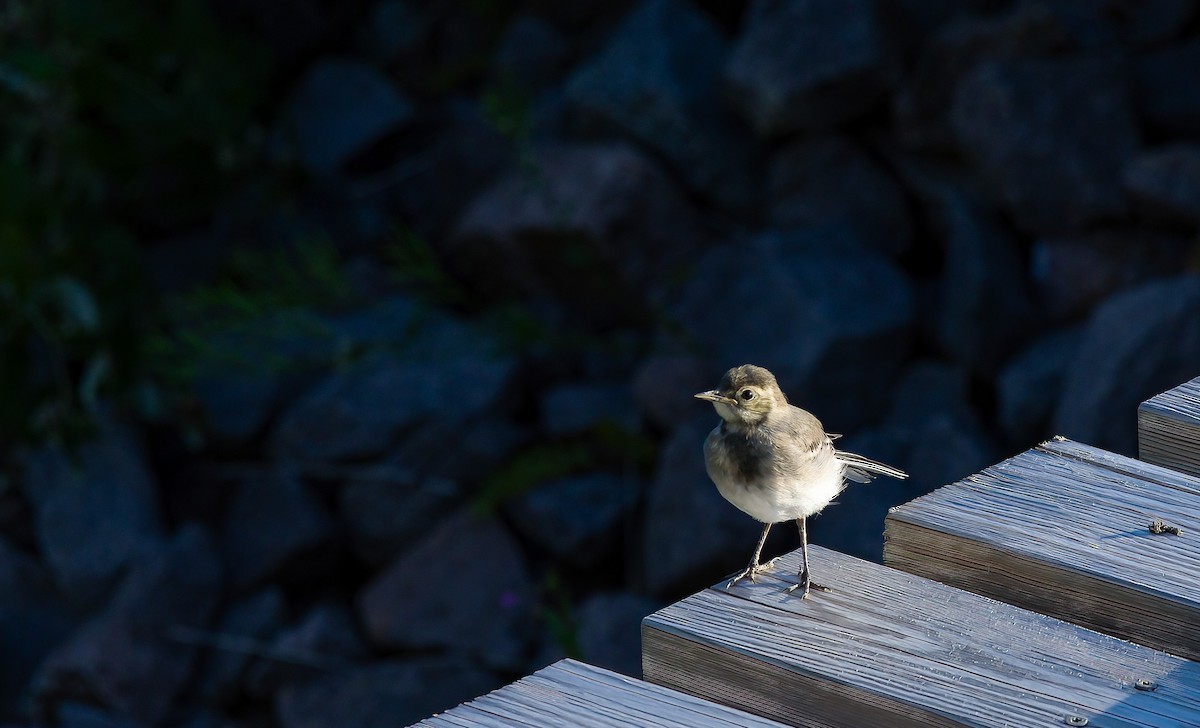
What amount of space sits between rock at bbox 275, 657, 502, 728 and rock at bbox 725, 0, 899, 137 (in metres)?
3.19

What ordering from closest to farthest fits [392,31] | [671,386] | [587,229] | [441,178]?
[671,386] → [587,229] → [441,178] → [392,31]

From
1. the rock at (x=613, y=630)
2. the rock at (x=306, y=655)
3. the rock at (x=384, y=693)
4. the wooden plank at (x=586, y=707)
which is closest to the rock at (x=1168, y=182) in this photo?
the rock at (x=613, y=630)

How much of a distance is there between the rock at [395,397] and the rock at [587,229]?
0.61m

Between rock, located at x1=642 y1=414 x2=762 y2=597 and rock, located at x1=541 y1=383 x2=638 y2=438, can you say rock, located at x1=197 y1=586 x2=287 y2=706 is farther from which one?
rock, located at x1=642 y1=414 x2=762 y2=597

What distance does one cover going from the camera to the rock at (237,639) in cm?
716

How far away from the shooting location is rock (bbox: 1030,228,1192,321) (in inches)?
265

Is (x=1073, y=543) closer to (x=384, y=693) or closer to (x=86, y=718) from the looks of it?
(x=384, y=693)

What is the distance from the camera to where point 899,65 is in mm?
7488

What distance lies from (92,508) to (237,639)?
1.11m

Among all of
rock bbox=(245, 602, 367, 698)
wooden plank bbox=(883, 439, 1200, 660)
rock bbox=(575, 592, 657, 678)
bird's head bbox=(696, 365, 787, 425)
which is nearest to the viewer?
wooden plank bbox=(883, 439, 1200, 660)

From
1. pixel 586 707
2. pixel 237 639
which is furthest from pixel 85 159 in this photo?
pixel 586 707

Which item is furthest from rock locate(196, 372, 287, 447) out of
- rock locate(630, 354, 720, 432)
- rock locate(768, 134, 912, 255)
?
rock locate(768, 134, 912, 255)

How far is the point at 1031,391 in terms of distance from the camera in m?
6.43

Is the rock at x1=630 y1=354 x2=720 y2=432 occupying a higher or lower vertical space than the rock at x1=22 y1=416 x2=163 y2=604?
higher
